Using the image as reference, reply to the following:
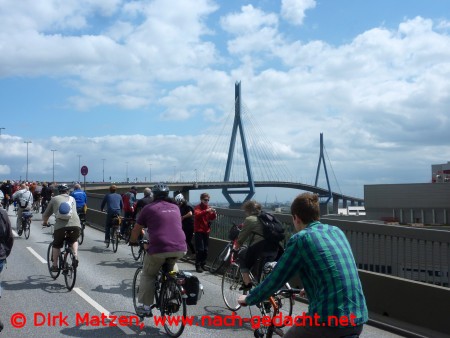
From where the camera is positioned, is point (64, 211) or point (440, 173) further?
point (440, 173)

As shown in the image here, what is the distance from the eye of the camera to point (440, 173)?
102m

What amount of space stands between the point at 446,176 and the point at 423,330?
3794 inches

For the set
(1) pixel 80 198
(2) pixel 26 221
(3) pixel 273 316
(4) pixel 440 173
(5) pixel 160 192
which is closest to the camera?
(3) pixel 273 316

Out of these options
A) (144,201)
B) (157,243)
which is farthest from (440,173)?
(157,243)

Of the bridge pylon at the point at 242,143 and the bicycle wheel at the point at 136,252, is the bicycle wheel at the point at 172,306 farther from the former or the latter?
the bridge pylon at the point at 242,143

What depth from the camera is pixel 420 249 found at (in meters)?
7.25

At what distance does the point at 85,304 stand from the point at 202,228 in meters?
4.35

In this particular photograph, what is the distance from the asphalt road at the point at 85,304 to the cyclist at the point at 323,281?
3.61 m

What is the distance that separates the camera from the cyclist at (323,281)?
128 inches

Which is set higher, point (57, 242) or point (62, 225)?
point (62, 225)

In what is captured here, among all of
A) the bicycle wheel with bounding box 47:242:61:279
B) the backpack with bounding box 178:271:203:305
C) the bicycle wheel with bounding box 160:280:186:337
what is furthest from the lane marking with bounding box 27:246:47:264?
the backpack with bounding box 178:271:203:305

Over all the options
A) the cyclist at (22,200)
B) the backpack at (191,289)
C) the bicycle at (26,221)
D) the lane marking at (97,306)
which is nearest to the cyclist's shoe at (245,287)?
the backpack at (191,289)

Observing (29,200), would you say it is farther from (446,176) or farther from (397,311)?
(446,176)

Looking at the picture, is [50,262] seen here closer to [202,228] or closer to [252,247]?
[202,228]
